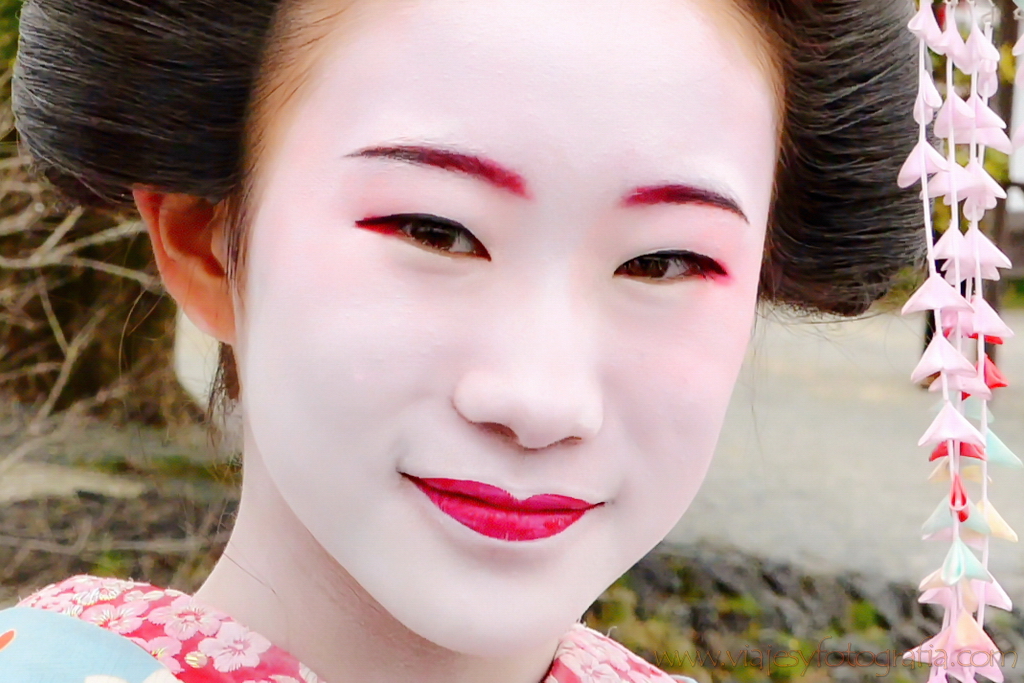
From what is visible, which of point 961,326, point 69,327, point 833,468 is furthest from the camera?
point 833,468

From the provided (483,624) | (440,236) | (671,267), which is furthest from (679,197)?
(483,624)

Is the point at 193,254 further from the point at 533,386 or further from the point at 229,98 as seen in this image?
the point at 533,386

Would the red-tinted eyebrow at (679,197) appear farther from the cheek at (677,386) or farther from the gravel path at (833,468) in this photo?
the gravel path at (833,468)

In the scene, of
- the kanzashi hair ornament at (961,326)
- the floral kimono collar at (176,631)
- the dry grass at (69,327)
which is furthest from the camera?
the dry grass at (69,327)

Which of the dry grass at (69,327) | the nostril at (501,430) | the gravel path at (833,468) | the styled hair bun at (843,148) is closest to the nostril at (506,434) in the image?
the nostril at (501,430)

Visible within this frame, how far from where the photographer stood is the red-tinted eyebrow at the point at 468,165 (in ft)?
1.91

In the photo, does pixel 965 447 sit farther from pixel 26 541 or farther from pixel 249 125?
pixel 26 541

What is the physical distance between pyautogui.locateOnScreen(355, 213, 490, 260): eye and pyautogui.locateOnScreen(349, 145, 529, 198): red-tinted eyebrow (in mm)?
39

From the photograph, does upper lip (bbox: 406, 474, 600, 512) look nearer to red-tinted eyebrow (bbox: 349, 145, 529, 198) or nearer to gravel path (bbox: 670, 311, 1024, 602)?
red-tinted eyebrow (bbox: 349, 145, 529, 198)

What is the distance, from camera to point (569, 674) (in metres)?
0.84

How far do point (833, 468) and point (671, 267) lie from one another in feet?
6.92

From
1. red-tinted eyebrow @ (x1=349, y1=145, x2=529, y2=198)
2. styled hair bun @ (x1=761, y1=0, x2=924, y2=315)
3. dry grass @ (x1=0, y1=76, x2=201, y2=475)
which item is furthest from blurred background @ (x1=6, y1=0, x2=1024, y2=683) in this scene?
red-tinted eyebrow @ (x1=349, y1=145, x2=529, y2=198)

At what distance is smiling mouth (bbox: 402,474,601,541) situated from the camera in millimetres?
606

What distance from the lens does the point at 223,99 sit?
0.70 metres
